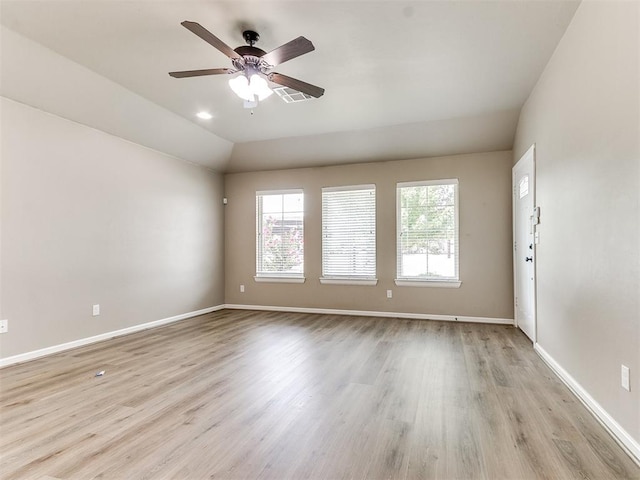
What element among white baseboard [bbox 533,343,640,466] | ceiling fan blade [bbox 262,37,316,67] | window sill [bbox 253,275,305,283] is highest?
ceiling fan blade [bbox 262,37,316,67]

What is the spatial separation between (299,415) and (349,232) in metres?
4.03

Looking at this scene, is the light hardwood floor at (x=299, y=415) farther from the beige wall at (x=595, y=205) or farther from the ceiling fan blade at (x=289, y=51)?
the ceiling fan blade at (x=289, y=51)

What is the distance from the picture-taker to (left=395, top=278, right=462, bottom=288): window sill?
17.9 ft

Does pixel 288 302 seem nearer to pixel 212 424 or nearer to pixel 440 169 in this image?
pixel 440 169

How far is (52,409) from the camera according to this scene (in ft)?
8.10

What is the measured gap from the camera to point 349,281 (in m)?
6.04

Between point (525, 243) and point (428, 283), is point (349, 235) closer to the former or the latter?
point (428, 283)

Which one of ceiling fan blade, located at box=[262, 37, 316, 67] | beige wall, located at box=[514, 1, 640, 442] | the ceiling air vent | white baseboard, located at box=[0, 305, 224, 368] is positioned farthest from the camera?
the ceiling air vent

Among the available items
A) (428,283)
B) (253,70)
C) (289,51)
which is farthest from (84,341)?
(428,283)

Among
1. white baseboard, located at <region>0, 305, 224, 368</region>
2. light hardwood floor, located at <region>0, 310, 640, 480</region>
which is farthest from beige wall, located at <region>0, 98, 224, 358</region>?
light hardwood floor, located at <region>0, 310, 640, 480</region>

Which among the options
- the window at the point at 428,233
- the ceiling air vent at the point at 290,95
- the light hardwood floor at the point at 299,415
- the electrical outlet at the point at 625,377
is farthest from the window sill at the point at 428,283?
the electrical outlet at the point at 625,377

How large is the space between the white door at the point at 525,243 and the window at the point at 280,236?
11.4ft

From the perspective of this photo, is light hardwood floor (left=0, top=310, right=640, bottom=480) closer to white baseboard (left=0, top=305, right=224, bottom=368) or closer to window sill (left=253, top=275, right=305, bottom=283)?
white baseboard (left=0, top=305, right=224, bottom=368)

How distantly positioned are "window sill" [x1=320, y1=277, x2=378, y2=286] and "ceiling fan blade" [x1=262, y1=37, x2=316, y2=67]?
4001mm
